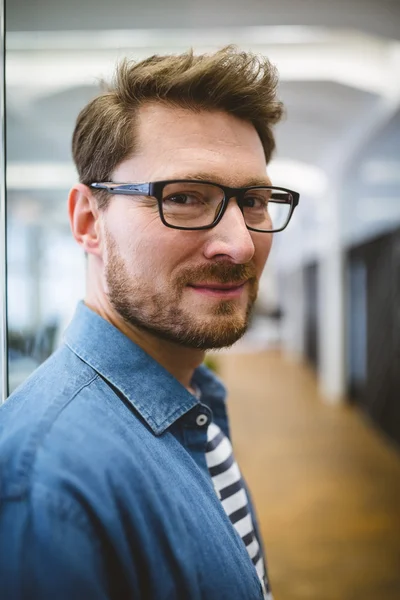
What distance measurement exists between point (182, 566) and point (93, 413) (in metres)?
0.24

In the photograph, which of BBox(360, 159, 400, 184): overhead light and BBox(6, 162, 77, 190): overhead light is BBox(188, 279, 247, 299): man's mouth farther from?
BBox(360, 159, 400, 184): overhead light

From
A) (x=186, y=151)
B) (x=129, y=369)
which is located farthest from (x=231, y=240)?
(x=129, y=369)

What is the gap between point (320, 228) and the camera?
8.57m

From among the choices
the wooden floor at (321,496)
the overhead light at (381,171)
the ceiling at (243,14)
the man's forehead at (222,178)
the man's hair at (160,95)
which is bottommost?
the wooden floor at (321,496)

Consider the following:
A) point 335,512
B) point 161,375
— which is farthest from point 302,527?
point 161,375

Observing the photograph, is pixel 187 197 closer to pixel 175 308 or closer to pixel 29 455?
pixel 175 308

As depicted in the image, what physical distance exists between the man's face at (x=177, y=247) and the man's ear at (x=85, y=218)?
0.06m

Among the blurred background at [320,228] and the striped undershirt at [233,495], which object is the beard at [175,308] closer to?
the striped undershirt at [233,495]

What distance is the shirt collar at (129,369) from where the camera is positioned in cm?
78

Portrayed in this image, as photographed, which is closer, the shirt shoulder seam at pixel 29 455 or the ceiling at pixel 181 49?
the shirt shoulder seam at pixel 29 455

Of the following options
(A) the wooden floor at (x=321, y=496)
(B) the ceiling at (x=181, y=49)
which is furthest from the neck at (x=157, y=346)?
(A) the wooden floor at (x=321, y=496)

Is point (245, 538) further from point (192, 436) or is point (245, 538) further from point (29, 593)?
point (29, 593)

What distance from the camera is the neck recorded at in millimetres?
920

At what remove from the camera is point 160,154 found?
0.87 metres
